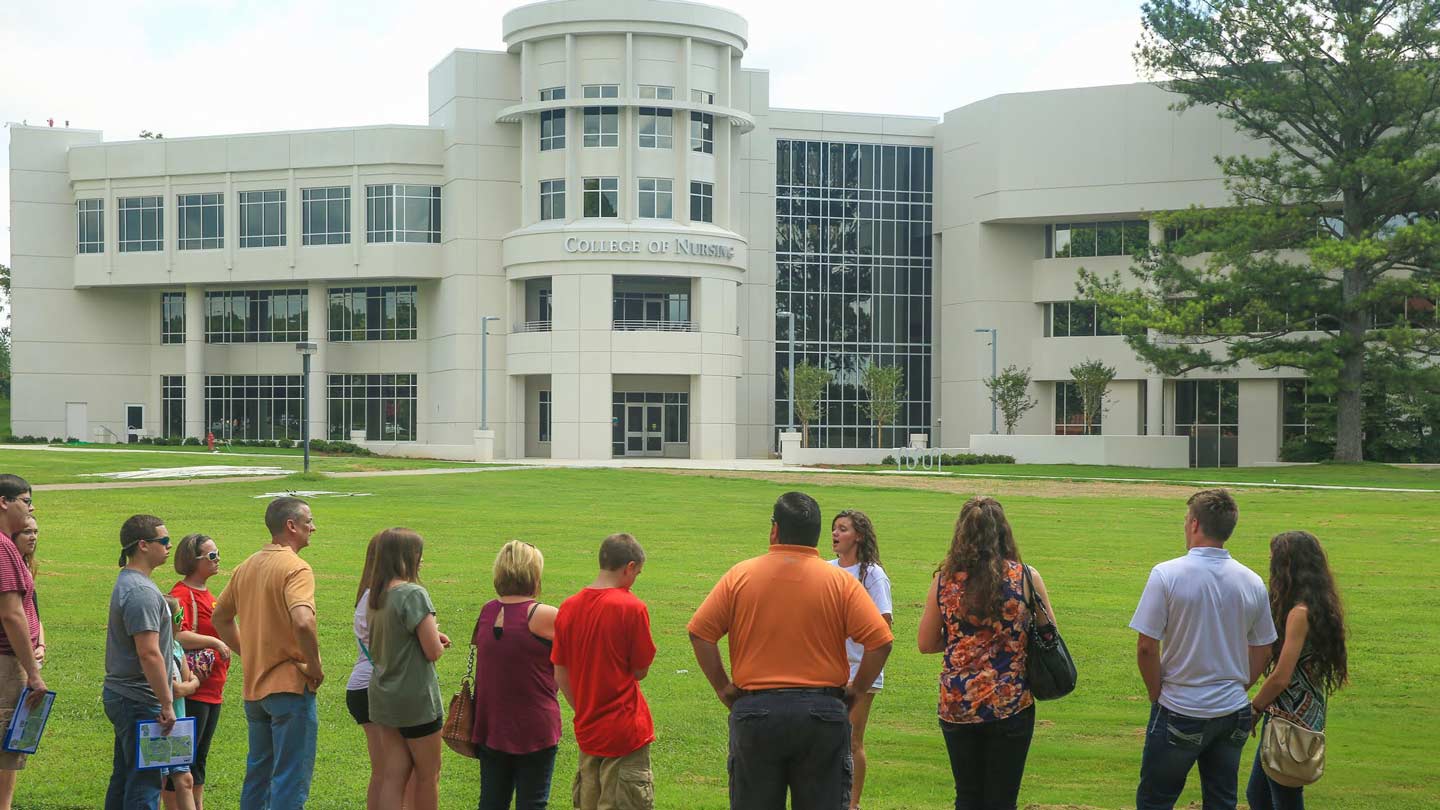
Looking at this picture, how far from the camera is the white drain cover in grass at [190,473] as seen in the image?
41.2 meters

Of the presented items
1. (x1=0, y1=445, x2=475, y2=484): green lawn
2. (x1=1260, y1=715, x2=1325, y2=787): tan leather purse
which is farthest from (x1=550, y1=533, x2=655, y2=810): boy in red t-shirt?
(x1=0, y1=445, x2=475, y2=484): green lawn

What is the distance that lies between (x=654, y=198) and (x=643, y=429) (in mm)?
10341

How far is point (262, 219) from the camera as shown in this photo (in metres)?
69.1

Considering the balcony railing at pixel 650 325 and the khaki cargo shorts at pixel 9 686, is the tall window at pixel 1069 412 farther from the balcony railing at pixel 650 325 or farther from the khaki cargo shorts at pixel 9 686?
the khaki cargo shorts at pixel 9 686

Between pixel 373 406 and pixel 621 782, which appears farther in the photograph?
pixel 373 406

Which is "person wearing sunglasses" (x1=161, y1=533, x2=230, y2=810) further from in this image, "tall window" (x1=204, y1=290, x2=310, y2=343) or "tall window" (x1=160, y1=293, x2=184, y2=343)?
"tall window" (x1=160, y1=293, x2=184, y2=343)

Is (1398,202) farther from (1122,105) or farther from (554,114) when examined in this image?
(554,114)


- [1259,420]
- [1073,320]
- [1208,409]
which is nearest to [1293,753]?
[1259,420]

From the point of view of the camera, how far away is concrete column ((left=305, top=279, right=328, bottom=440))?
229 ft

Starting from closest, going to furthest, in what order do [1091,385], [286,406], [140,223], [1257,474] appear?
1. [1257,474]
2. [1091,385]
3. [140,223]
4. [286,406]

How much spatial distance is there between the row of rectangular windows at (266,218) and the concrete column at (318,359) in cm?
283

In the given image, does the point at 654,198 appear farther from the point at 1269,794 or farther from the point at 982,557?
the point at 982,557

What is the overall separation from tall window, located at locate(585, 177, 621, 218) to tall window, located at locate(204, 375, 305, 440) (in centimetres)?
1899

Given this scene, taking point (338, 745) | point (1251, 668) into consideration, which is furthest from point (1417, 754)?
point (338, 745)
